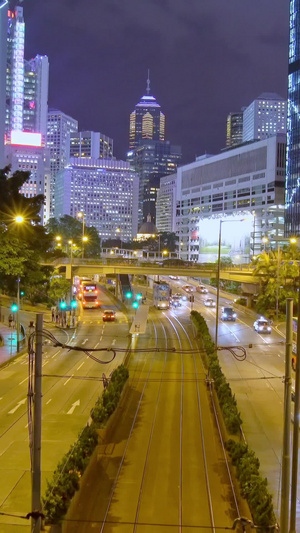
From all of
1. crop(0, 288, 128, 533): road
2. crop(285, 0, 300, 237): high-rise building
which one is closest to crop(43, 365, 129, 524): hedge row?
crop(0, 288, 128, 533): road

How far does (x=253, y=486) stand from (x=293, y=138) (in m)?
121

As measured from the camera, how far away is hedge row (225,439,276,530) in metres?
13.8

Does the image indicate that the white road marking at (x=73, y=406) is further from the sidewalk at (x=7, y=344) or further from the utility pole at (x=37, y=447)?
the utility pole at (x=37, y=447)

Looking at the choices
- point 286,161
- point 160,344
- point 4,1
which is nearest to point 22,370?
point 160,344

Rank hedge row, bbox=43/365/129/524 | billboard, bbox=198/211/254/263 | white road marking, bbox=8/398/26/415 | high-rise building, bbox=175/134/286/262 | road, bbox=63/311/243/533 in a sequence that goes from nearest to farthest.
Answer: hedge row, bbox=43/365/129/524 < road, bbox=63/311/243/533 < white road marking, bbox=8/398/26/415 < billboard, bbox=198/211/254/263 < high-rise building, bbox=175/134/286/262

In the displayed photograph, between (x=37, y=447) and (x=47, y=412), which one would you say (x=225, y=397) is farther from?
(x=37, y=447)

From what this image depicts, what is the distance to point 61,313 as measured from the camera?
192 feet

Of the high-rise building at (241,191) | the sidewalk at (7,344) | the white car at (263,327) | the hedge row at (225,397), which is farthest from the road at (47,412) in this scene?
the high-rise building at (241,191)

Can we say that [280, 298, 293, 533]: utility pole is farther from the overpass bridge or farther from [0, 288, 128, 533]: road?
the overpass bridge

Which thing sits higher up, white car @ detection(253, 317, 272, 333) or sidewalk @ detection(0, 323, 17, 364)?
white car @ detection(253, 317, 272, 333)

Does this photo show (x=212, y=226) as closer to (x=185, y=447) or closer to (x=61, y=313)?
(x=61, y=313)

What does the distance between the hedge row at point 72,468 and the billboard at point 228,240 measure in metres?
66.7

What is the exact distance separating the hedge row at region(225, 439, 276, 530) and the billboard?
69871mm

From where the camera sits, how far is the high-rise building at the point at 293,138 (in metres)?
126
